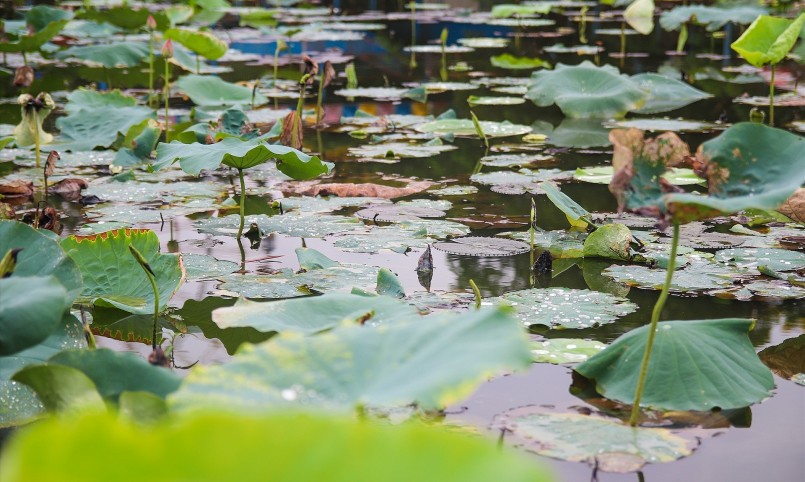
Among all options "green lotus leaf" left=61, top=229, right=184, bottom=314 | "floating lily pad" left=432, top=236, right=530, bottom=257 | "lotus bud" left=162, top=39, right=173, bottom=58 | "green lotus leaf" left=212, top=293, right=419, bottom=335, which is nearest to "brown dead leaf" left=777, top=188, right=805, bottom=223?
"floating lily pad" left=432, top=236, right=530, bottom=257

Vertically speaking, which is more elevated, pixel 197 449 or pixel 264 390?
pixel 197 449

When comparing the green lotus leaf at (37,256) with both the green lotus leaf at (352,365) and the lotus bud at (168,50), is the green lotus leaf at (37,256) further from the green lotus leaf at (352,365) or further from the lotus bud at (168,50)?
the lotus bud at (168,50)

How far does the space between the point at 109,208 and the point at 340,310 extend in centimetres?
132

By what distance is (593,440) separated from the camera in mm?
1161

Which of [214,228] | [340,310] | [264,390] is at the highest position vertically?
[264,390]

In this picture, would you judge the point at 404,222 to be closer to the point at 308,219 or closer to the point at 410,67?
the point at 308,219

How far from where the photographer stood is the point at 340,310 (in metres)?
1.26

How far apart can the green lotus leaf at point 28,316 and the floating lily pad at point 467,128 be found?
247cm

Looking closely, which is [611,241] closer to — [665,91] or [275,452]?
[275,452]

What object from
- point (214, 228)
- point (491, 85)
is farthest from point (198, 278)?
point (491, 85)

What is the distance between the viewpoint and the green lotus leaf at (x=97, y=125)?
3.12 metres

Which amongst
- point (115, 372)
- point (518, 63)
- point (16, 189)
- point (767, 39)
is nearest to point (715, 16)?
point (518, 63)

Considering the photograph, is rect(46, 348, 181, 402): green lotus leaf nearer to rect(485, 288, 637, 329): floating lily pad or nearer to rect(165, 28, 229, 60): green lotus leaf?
rect(485, 288, 637, 329): floating lily pad

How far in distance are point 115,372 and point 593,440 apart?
22.0 inches
